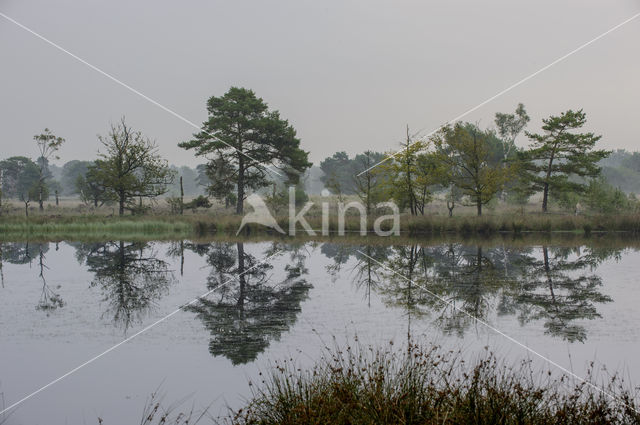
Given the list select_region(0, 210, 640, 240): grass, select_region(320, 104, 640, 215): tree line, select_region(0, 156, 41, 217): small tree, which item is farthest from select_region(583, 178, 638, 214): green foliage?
select_region(0, 156, 41, 217): small tree

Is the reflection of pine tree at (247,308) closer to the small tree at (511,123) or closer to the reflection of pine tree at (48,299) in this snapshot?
the reflection of pine tree at (48,299)

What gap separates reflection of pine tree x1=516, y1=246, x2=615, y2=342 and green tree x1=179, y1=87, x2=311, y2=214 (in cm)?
2779

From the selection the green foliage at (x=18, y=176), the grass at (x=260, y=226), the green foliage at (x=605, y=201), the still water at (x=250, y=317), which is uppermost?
the green foliage at (x=18, y=176)

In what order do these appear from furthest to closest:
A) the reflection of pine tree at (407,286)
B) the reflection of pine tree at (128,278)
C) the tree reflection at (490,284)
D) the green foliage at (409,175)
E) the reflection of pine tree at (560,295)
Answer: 1. the green foliage at (409,175)
2. the reflection of pine tree at (128,278)
3. the reflection of pine tree at (407,286)
4. the tree reflection at (490,284)
5. the reflection of pine tree at (560,295)

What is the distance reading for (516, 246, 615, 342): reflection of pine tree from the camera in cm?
916

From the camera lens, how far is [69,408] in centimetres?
596

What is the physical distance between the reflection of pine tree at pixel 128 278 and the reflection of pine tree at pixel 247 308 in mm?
1155

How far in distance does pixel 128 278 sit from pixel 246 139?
29.2 meters

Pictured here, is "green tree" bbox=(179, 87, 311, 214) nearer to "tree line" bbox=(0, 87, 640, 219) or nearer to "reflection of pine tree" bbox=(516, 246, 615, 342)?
"tree line" bbox=(0, 87, 640, 219)

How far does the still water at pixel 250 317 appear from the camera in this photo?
658 cm

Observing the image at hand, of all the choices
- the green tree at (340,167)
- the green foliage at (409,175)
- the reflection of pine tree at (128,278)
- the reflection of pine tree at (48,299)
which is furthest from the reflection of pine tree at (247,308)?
the green tree at (340,167)

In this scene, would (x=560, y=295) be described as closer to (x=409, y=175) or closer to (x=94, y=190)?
(x=409, y=175)

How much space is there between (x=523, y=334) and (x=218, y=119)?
1453 inches

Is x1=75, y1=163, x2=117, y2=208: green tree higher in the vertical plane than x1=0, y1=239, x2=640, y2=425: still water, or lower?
higher
